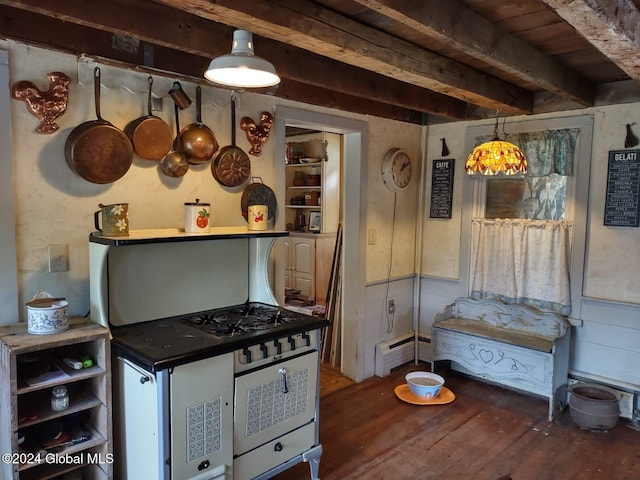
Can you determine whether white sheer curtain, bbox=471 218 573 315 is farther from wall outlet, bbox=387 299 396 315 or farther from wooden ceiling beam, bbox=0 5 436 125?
wooden ceiling beam, bbox=0 5 436 125

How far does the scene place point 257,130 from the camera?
9.02ft

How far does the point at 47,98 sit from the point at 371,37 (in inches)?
56.5

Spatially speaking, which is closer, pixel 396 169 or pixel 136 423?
pixel 136 423

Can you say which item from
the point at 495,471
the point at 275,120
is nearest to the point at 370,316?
the point at 495,471

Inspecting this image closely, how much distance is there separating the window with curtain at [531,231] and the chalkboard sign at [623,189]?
0.25 m

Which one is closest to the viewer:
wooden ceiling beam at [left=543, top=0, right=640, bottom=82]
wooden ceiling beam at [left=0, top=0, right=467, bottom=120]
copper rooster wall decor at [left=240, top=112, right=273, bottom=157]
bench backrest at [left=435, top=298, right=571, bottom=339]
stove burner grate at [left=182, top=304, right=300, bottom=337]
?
wooden ceiling beam at [left=543, top=0, right=640, bottom=82]

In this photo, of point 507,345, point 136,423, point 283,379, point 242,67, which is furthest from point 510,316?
point 242,67

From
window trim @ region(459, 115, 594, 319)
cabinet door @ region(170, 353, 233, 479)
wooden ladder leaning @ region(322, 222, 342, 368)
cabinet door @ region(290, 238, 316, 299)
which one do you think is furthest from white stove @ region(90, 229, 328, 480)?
cabinet door @ region(290, 238, 316, 299)

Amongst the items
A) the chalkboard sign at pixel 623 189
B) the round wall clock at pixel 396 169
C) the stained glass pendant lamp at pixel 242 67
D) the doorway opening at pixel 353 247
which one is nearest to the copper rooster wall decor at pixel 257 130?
the doorway opening at pixel 353 247

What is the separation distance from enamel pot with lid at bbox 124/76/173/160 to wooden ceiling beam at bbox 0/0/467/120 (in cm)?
29

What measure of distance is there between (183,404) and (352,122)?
7.52ft

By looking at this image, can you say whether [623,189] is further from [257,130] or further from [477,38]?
[257,130]

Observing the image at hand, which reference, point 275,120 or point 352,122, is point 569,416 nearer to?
point 352,122

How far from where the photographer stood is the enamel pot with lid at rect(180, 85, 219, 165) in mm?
2420
